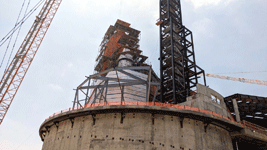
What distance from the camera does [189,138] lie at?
21.8m

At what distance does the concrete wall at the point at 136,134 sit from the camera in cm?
2094

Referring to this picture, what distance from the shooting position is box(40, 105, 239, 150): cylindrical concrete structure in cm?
2105

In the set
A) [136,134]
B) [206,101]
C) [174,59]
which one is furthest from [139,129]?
[174,59]

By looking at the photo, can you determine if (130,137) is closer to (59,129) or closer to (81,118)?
(81,118)

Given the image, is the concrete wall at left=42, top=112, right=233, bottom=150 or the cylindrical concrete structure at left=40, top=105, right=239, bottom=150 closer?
the concrete wall at left=42, top=112, right=233, bottom=150

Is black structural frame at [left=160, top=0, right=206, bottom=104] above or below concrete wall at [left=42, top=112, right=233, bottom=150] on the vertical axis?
above

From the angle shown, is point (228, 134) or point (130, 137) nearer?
point (130, 137)

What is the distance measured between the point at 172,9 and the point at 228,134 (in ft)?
99.9

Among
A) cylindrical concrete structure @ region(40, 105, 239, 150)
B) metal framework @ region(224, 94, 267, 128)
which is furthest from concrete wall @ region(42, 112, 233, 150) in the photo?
metal framework @ region(224, 94, 267, 128)

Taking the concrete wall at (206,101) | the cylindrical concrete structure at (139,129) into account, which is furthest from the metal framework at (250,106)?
the cylindrical concrete structure at (139,129)

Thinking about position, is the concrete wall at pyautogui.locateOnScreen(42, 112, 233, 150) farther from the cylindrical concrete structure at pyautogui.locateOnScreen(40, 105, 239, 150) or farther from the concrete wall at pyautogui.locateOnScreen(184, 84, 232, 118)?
the concrete wall at pyautogui.locateOnScreen(184, 84, 232, 118)

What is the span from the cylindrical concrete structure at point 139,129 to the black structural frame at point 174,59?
11.5 meters

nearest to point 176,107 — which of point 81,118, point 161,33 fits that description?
point 81,118

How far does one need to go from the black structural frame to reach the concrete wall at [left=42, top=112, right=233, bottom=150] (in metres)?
11.9
